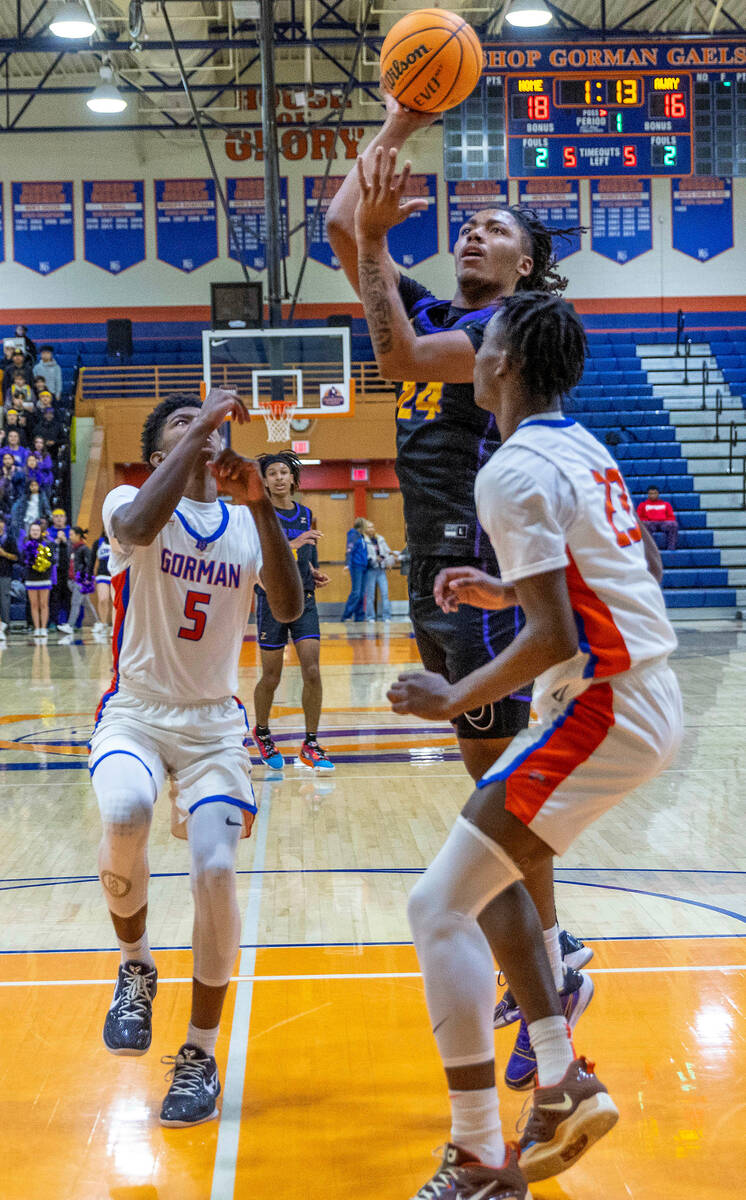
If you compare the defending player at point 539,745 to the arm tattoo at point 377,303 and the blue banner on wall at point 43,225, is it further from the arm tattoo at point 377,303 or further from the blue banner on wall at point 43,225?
the blue banner on wall at point 43,225

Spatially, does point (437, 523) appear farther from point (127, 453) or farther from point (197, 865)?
point (127, 453)

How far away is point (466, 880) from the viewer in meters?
2.17

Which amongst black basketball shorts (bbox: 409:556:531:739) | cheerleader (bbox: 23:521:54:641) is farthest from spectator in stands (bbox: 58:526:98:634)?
black basketball shorts (bbox: 409:556:531:739)

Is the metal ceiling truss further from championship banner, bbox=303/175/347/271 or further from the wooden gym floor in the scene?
the wooden gym floor

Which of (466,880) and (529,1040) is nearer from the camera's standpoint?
(466,880)

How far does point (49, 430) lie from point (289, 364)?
14.3 ft

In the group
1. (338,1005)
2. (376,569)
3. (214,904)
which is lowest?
(338,1005)

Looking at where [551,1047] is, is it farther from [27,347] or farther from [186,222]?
[186,222]

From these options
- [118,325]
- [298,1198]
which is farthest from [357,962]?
[118,325]

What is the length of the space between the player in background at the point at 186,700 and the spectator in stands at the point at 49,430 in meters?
15.3

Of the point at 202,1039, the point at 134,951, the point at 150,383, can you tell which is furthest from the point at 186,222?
the point at 202,1039

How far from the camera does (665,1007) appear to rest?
3.16 metres

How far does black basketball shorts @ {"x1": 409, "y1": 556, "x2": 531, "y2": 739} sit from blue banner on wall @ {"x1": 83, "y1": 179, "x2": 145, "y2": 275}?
22175mm

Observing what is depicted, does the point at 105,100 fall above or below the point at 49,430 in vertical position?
above
